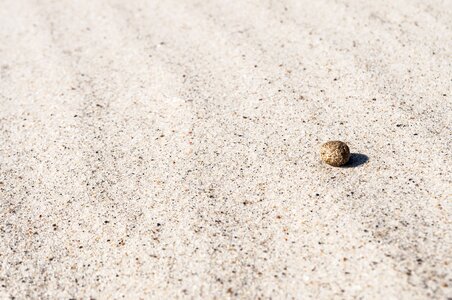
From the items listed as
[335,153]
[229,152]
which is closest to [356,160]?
[335,153]

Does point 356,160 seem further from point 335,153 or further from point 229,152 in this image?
point 229,152

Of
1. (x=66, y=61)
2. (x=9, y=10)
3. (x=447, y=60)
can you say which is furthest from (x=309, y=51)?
(x=9, y=10)

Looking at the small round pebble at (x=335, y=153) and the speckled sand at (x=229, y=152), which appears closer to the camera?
the speckled sand at (x=229, y=152)

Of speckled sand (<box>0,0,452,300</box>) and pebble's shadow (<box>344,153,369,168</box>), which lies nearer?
speckled sand (<box>0,0,452,300</box>)
